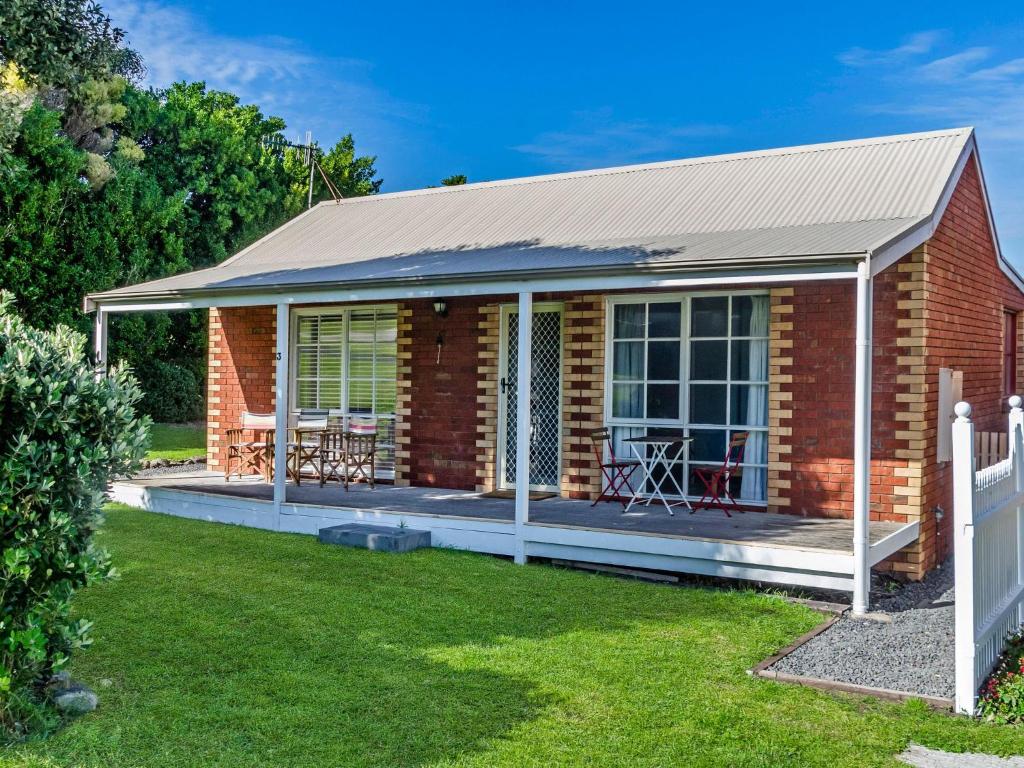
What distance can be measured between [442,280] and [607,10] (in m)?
16.0

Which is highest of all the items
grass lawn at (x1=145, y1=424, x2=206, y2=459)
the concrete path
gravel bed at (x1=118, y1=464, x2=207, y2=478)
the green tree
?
the green tree

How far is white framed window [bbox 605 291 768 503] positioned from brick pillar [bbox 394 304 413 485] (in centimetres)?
283

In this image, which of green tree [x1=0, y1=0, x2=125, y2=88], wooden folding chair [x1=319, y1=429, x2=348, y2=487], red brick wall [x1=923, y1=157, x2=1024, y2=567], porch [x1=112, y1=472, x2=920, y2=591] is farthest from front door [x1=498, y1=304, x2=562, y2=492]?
green tree [x1=0, y1=0, x2=125, y2=88]

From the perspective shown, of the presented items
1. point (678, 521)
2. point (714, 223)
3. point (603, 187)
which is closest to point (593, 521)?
point (678, 521)

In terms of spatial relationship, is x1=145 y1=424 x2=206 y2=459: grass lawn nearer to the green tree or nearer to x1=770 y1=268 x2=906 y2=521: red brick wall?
the green tree

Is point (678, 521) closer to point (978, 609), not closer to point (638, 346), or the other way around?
point (638, 346)

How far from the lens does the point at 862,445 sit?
6.96 m

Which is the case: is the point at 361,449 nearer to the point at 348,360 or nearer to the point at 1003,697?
the point at 348,360

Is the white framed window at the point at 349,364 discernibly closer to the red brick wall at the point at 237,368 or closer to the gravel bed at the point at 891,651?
the red brick wall at the point at 237,368

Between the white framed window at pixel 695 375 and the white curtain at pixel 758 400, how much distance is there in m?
0.01

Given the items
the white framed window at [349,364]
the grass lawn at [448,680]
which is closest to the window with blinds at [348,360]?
the white framed window at [349,364]

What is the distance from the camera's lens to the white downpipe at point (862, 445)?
6914 millimetres

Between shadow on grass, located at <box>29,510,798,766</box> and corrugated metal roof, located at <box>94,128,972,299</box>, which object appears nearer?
shadow on grass, located at <box>29,510,798,766</box>

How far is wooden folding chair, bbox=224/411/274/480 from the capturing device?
12477 mm
